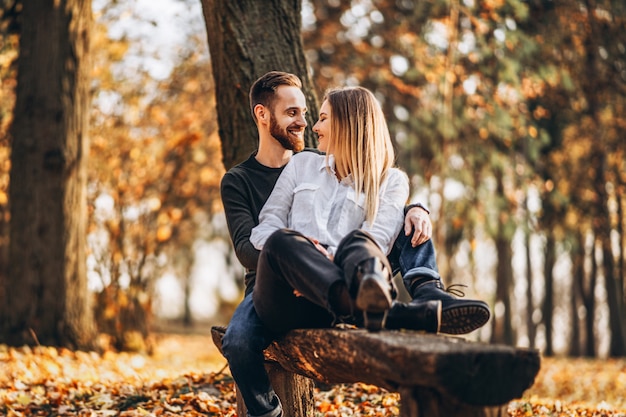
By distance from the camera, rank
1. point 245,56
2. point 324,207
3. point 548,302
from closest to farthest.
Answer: point 324,207 < point 245,56 < point 548,302

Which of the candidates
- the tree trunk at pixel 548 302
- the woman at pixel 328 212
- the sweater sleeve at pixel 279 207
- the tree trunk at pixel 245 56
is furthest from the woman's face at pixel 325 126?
the tree trunk at pixel 548 302

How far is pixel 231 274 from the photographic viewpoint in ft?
90.4

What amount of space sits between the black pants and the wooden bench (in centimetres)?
21

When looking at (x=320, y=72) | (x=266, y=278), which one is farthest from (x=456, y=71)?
(x=266, y=278)

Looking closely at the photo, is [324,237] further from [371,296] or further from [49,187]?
[49,187]

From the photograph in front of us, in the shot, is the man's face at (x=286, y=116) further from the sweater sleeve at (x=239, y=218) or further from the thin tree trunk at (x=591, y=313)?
the thin tree trunk at (x=591, y=313)

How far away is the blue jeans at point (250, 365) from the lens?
10.8ft

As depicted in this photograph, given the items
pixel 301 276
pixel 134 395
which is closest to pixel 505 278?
pixel 134 395

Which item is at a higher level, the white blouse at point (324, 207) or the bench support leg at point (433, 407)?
the white blouse at point (324, 207)

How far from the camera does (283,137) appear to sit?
4184 mm

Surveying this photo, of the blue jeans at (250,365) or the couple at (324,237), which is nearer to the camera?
the couple at (324,237)

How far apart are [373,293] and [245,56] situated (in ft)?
9.82

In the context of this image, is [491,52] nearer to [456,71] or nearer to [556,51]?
[456,71]

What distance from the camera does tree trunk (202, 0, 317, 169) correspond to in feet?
17.2
